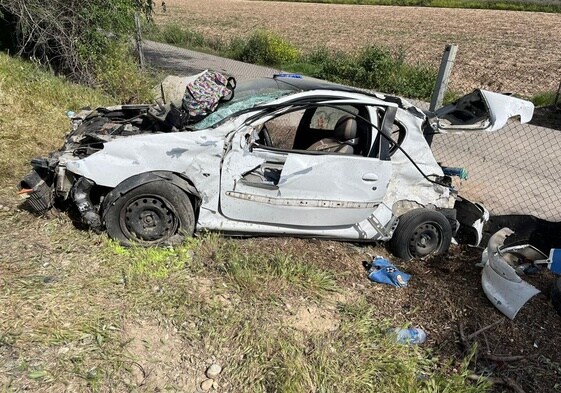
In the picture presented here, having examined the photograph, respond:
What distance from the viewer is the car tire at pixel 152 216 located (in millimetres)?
4109

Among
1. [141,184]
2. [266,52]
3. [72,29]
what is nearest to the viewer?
[141,184]

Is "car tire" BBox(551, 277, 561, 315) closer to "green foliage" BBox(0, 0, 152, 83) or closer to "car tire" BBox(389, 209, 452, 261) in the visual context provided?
"car tire" BBox(389, 209, 452, 261)

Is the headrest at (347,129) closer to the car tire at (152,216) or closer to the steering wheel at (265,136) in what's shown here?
the steering wheel at (265,136)

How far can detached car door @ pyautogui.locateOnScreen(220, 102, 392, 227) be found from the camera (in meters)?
4.21

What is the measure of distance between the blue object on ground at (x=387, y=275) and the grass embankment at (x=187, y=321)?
0.30 metres

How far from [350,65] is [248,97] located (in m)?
10.5

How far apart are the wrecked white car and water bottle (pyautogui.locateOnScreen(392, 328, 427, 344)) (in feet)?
3.90

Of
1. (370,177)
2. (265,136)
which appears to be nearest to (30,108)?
(265,136)

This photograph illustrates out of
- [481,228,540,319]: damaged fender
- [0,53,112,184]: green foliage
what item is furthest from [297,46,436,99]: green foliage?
[481,228,540,319]: damaged fender

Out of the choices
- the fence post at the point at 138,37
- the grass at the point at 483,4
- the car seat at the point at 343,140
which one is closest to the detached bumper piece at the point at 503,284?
the car seat at the point at 343,140

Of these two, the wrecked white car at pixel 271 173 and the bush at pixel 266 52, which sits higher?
the wrecked white car at pixel 271 173

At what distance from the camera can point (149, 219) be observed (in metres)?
4.23

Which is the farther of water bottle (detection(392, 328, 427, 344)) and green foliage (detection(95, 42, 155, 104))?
green foliage (detection(95, 42, 155, 104))

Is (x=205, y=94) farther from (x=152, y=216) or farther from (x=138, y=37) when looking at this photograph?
(x=138, y=37)
